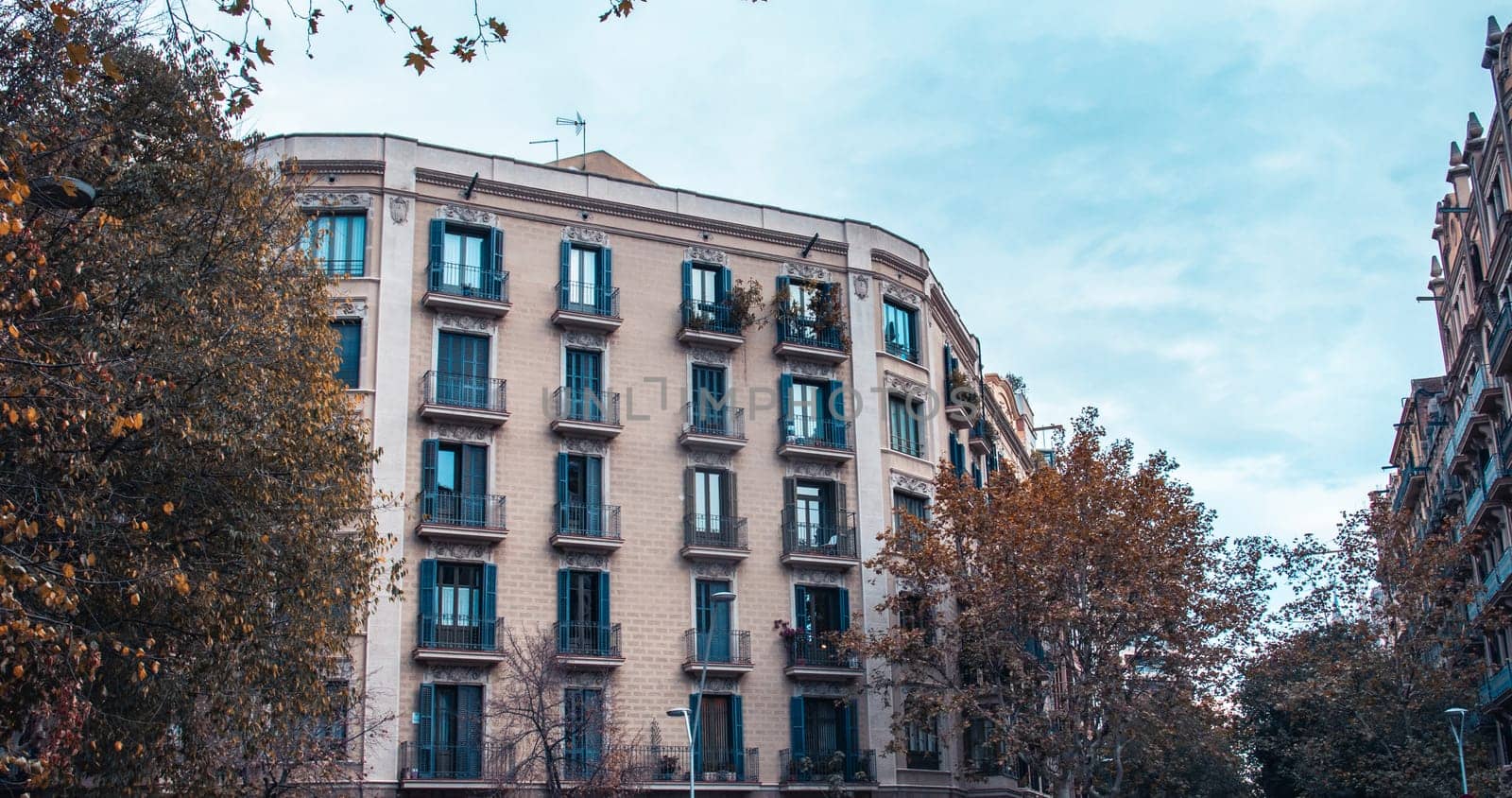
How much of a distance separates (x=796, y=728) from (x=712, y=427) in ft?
26.9

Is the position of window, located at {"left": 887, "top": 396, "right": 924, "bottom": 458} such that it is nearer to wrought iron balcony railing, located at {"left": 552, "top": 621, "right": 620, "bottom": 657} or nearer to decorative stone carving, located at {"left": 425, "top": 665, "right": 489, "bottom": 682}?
wrought iron balcony railing, located at {"left": 552, "top": 621, "right": 620, "bottom": 657}

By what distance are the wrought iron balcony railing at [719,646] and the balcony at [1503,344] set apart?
2395cm

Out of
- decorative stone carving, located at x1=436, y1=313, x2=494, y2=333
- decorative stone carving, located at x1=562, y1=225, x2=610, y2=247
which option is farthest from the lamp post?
decorative stone carving, located at x1=562, y1=225, x2=610, y2=247

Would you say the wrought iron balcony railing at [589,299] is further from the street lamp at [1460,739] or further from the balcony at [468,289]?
the street lamp at [1460,739]

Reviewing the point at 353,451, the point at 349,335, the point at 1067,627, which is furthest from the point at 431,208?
the point at 1067,627

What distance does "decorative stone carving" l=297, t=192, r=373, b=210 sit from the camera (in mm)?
38219

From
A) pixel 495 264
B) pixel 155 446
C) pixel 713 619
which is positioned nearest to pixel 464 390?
pixel 495 264

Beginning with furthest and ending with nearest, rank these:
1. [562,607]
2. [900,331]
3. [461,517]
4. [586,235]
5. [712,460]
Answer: [900,331] < [586,235] < [712,460] < [562,607] < [461,517]

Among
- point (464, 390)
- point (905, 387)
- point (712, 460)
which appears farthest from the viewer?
point (905, 387)

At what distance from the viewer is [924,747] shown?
135 feet

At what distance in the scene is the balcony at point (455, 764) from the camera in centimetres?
3456

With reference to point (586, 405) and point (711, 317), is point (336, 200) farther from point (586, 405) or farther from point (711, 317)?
point (711, 317)

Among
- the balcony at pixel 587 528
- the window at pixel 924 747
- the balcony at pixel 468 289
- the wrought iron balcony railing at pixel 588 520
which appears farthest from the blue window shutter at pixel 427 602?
the window at pixel 924 747

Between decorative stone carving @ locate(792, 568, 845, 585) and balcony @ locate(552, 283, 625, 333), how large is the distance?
27.0 ft
